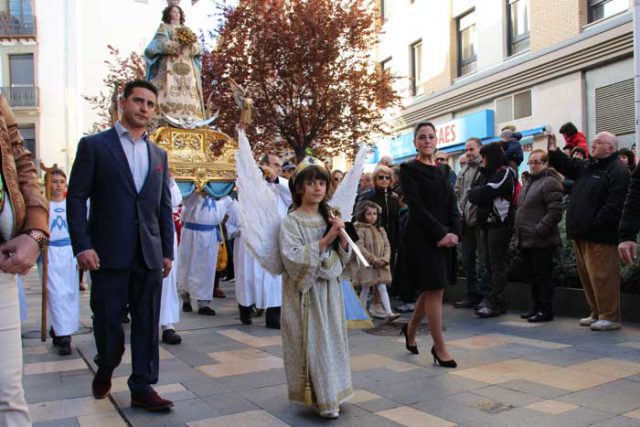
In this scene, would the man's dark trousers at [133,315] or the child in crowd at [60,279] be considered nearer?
the man's dark trousers at [133,315]

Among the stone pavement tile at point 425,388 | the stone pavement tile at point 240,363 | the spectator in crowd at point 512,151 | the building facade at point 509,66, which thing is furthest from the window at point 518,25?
the stone pavement tile at point 425,388

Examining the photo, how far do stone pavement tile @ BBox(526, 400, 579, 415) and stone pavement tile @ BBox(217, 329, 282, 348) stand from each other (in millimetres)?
2694

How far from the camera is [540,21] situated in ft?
51.5

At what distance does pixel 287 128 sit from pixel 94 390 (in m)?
12.2

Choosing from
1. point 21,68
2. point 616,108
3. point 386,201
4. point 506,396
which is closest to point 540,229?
point 386,201

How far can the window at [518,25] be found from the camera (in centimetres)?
1659

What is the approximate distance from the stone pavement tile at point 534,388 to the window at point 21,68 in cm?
3062

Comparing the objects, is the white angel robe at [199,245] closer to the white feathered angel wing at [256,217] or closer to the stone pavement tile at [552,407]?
the white feathered angel wing at [256,217]

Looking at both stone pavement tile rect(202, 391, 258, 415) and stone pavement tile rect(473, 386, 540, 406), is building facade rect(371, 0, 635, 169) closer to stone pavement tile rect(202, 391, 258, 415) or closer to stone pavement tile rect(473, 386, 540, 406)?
stone pavement tile rect(473, 386, 540, 406)

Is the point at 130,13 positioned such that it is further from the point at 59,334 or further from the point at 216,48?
the point at 59,334

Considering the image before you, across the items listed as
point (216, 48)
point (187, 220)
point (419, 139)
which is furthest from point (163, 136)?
point (216, 48)

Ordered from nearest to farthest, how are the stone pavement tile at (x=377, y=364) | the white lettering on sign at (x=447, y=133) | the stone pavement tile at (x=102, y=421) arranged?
the stone pavement tile at (x=102, y=421) < the stone pavement tile at (x=377, y=364) < the white lettering on sign at (x=447, y=133)

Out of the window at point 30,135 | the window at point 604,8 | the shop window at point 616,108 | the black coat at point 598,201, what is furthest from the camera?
the window at point 30,135

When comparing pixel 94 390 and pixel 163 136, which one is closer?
pixel 94 390
